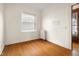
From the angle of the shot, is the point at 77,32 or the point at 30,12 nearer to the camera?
the point at 77,32

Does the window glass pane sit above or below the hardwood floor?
above

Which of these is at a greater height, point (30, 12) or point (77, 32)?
point (30, 12)

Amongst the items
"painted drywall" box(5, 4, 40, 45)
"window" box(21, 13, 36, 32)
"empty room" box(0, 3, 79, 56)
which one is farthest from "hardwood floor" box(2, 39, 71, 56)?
"window" box(21, 13, 36, 32)

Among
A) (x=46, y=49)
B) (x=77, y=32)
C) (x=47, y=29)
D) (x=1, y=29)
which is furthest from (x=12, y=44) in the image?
(x=77, y=32)

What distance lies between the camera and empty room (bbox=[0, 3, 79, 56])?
1845 mm

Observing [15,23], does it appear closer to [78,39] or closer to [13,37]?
[13,37]

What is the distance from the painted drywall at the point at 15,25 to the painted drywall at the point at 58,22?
1.21ft

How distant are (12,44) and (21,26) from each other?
0.50 meters

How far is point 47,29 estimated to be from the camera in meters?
2.50

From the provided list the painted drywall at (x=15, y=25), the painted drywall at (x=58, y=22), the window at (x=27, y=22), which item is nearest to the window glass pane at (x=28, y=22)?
the window at (x=27, y=22)

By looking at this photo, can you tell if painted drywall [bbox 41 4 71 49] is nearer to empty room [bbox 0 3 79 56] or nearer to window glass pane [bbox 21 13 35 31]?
empty room [bbox 0 3 79 56]

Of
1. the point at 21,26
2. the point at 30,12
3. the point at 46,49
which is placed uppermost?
the point at 30,12

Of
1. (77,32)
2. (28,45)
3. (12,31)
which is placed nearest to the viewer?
(77,32)

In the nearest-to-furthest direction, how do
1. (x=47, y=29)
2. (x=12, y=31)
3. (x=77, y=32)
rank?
(x=77, y=32), (x=12, y=31), (x=47, y=29)
